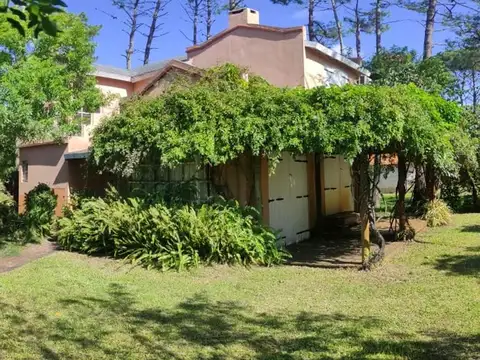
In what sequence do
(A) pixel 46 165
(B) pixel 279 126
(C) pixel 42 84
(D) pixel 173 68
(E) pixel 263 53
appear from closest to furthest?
1. (B) pixel 279 126
2. (C) pixel 42 84
3. (D) pixel 173 68
4. (A) pixel 46 165
5. (E) pixel 263 53

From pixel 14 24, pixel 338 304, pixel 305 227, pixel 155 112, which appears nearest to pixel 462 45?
pixel 305 227

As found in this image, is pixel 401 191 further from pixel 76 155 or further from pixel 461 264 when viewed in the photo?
pixel 76 155

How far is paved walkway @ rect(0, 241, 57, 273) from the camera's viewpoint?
9.80 meters

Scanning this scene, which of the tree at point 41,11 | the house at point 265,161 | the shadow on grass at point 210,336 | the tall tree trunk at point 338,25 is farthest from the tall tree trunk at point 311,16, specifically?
the tree at point 41,11

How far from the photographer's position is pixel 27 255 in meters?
10.8

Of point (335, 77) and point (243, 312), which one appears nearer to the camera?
point (243, 312)

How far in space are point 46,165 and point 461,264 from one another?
11.7 metres

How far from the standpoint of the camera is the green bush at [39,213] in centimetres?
1220

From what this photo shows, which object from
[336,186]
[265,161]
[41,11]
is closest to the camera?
[41,11]

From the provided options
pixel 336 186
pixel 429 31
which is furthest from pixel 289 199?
pixel 429 31

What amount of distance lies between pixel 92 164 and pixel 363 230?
22.9 ft

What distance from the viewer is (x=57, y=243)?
11898 millimetres

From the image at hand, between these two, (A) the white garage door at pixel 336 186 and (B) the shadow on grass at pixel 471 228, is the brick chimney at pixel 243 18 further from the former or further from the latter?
(B) the shadow on grass at pixel 471 228

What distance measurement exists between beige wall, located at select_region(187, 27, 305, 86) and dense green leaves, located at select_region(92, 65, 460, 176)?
3459 mm
